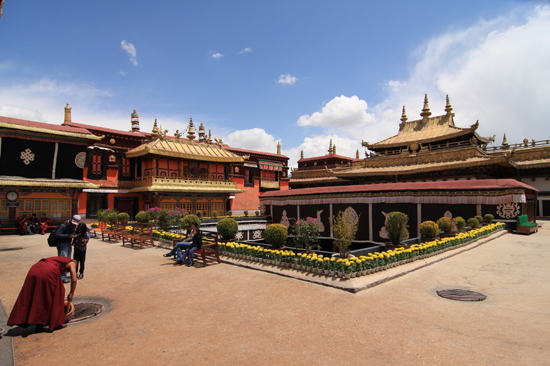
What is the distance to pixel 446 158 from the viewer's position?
27062mm

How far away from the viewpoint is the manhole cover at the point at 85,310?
573cm

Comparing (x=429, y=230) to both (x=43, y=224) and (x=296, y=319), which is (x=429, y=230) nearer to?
(x=296, y=319)

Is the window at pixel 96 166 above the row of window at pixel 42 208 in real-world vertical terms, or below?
above

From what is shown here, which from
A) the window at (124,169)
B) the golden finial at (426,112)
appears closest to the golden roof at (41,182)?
the window at (124,169)

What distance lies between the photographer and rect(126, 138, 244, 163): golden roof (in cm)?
2736

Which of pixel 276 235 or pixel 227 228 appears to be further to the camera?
pixel 227 228

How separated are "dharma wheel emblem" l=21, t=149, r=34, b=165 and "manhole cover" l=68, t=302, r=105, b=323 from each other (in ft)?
65.6

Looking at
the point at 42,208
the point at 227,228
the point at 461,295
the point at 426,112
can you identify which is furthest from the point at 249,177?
the point at 461,295

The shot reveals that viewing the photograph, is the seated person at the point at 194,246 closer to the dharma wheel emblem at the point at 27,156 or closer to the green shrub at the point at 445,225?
the green shrub at the point at 445,225

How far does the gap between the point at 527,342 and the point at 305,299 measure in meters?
3.70

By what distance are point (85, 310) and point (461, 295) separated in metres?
7.75

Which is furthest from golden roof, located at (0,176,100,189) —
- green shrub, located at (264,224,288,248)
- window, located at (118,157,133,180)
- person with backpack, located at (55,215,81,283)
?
green shrub, located at (264,224,288,248)

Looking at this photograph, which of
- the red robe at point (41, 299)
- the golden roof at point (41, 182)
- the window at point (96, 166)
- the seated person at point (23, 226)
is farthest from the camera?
the window at point (96, 166)

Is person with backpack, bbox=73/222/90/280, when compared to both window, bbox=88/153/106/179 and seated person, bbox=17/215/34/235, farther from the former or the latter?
window, bbox=88/153/106/179
